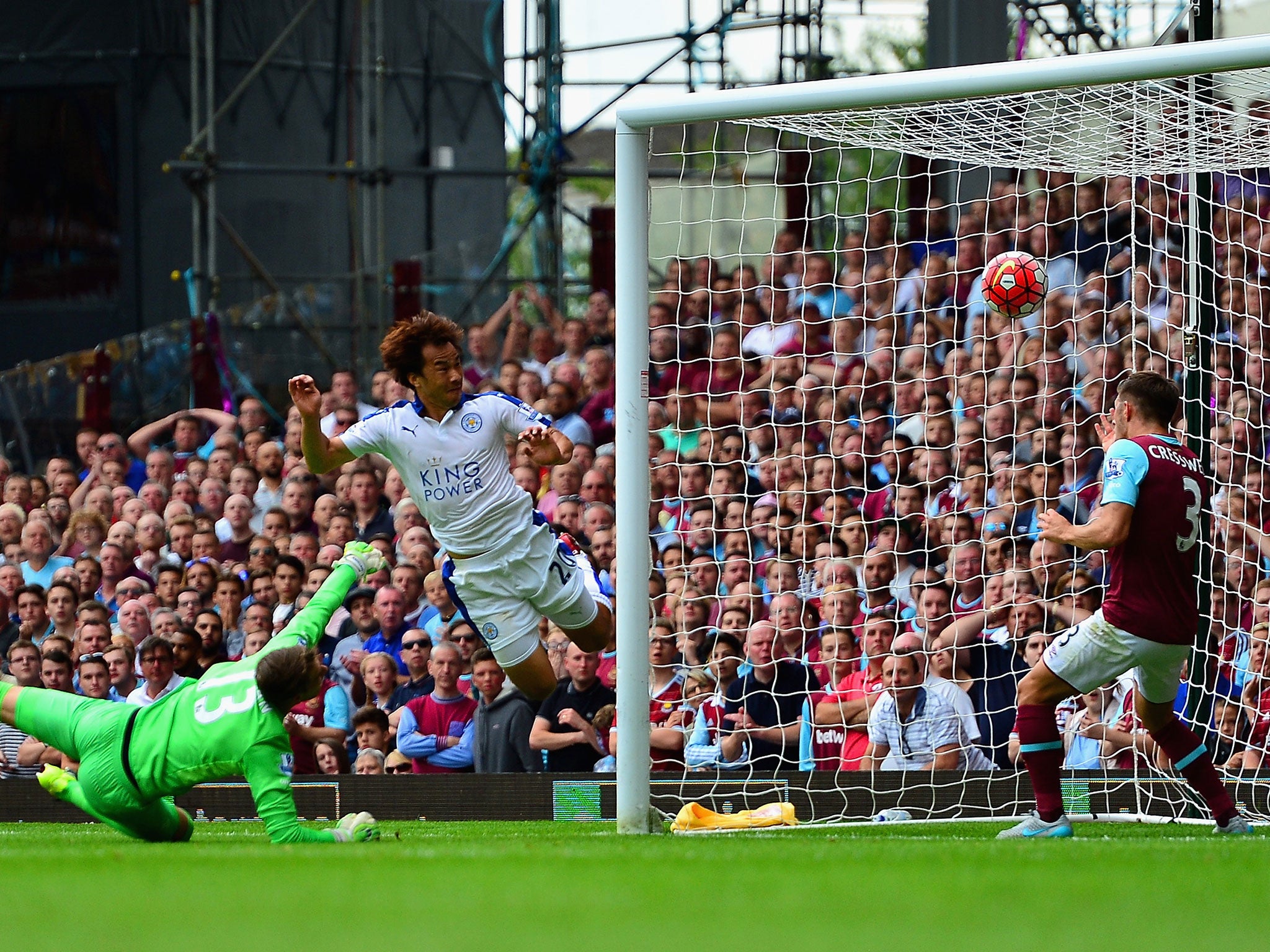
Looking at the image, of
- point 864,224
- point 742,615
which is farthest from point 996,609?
point 864,224

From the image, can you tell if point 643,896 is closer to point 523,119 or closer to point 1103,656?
point 1103,656

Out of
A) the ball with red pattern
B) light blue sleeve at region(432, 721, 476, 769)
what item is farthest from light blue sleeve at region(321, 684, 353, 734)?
the ball with red pattern

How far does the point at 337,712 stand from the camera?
10.9 metres

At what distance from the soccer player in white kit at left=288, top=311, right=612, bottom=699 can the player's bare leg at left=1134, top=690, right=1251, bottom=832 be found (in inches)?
111

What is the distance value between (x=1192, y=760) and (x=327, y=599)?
3.70 meters

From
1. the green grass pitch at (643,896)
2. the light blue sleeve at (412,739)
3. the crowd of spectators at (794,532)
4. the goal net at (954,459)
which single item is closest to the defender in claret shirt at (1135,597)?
the goal net at (954,459)

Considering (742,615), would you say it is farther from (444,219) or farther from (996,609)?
(444,219)

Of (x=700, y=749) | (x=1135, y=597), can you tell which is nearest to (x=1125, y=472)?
(x=1135, y=597)

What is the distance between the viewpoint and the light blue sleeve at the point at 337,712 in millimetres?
10898

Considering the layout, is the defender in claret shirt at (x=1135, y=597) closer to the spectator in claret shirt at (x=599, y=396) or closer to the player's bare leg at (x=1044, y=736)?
the player's bare leg at (x=1044, y=736)

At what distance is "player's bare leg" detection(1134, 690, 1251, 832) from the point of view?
7.28 meters

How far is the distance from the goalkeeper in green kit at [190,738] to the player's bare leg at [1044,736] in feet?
8.87

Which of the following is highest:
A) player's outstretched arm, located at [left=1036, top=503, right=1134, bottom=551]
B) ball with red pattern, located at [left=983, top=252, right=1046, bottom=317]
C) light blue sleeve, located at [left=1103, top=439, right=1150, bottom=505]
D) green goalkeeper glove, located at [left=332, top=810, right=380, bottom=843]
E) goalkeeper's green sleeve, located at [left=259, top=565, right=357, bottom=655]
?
ball with red pattern, located at [left=983, top=252, right=1046, bottom=317]

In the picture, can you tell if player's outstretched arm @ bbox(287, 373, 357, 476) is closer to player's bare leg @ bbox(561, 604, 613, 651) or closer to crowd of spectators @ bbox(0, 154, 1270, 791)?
player's bare leg @ bbox(561, 604, 613, 651)
